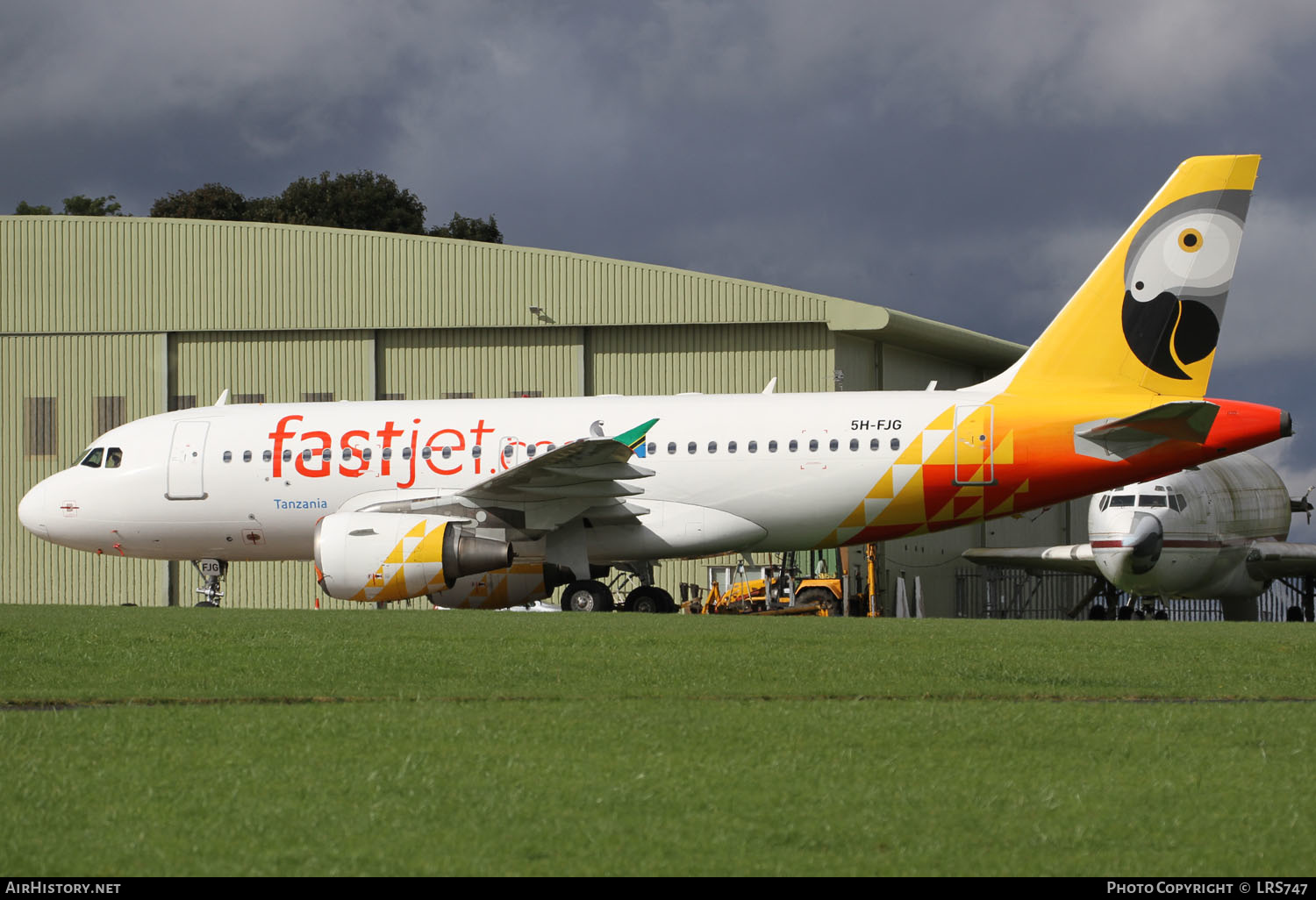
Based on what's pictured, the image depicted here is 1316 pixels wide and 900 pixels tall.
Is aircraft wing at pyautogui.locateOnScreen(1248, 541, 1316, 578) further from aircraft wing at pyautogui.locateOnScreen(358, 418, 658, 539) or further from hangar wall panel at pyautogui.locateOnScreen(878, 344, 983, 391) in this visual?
aircraft wing at pyautogui.locateOnScreen(358, 418, 658, 539)

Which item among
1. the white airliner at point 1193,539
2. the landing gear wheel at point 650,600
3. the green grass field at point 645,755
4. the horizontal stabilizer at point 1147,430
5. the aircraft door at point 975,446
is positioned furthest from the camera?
the white airliner at point 1193,539

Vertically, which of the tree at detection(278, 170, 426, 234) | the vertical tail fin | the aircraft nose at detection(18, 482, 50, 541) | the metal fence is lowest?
the metal fence

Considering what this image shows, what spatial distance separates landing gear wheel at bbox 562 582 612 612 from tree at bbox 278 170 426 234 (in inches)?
1660

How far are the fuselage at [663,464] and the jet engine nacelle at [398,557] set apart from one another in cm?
185

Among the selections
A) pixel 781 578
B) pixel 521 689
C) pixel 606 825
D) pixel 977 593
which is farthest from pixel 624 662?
pixel 977 593

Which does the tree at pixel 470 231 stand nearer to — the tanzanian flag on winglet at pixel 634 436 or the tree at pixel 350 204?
the tree at pixel 350 204

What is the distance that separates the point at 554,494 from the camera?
69.1ft

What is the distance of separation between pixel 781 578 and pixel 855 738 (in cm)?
2029

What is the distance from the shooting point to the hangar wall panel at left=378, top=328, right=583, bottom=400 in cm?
3366

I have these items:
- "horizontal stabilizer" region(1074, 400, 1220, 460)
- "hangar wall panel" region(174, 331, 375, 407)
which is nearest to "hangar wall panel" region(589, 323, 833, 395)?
"hangar wall panel" region(174, 331, 375, 407)

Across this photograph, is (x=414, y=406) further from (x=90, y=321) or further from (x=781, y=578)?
(x=90, y=321)

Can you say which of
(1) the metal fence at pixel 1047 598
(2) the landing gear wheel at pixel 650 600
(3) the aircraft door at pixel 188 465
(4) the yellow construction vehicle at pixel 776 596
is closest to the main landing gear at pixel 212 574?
(3) the aircraft door at pixel 188 465

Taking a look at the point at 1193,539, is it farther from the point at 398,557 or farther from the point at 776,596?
the point at 398,557

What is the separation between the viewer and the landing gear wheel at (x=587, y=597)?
21.7 m
